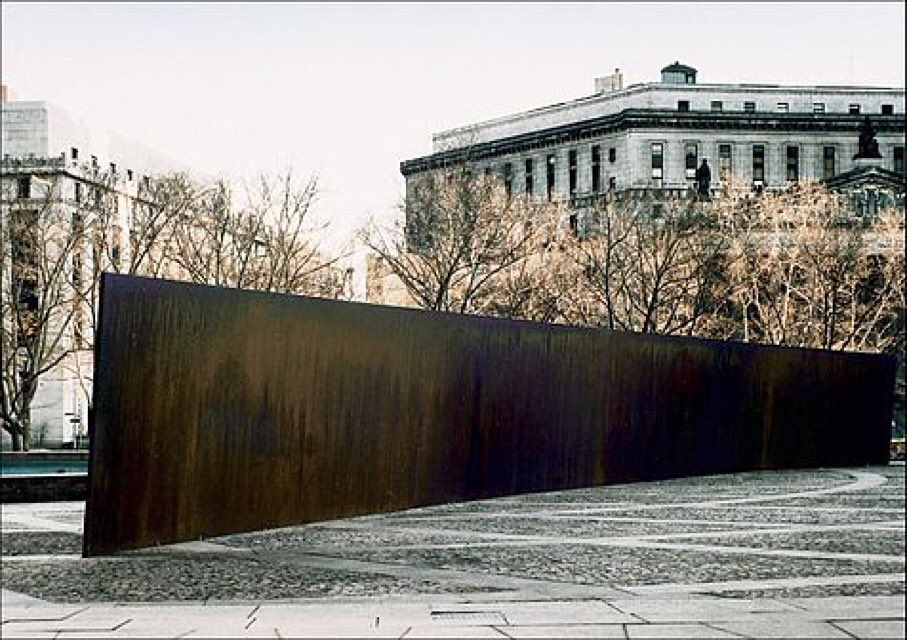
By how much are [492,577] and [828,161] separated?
91.0 metres

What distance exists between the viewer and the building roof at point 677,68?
101 metres

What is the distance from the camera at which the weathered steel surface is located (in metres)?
12.6

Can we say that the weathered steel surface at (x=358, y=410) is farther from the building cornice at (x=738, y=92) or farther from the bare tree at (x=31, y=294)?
the building cornice at (x=738, y=92)

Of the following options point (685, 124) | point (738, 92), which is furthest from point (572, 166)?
point (738, 92)

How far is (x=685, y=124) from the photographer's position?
95.9 meters

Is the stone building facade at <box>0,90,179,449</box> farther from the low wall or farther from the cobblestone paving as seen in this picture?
the cobblestone paving

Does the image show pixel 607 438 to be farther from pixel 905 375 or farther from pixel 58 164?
pixel 58 164

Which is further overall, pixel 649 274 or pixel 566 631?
pixel 649 274

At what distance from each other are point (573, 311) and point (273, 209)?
10209 millimetres

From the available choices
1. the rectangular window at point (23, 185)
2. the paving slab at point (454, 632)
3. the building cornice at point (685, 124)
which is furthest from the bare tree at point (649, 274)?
the building cornice at point (685, 124)

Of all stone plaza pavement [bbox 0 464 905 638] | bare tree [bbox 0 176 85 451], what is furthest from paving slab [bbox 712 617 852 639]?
bare tree [bbox 0 176 85 451]

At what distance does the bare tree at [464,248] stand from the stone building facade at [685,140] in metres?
49.4

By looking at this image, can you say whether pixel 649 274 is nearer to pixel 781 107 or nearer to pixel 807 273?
pixel 807 273

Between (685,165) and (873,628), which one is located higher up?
(685,165)
